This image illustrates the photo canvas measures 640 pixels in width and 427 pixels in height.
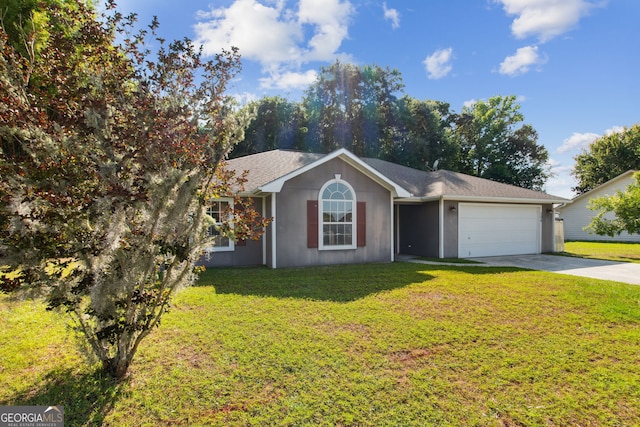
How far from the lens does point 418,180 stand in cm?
1592

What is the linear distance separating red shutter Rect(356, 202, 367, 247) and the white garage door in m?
4.76

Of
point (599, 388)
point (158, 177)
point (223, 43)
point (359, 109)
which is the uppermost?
point (359, 109)

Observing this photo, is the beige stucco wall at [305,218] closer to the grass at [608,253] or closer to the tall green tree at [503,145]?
the grass at [608,253]

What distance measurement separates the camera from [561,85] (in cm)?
1416

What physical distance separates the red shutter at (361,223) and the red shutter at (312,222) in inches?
64.7

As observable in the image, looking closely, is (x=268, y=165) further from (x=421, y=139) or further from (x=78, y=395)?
(x=421, y=139)

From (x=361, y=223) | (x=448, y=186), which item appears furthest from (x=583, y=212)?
(x=361, y=223)

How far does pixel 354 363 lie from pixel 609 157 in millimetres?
41466

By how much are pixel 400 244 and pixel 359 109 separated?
56.3ft

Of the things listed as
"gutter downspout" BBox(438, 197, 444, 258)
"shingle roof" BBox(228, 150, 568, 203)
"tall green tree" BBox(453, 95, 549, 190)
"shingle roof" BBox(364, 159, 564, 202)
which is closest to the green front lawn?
"gutter downspout" BBox(438, 197, 444, 258)

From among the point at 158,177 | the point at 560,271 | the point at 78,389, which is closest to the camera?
the point at 158,177

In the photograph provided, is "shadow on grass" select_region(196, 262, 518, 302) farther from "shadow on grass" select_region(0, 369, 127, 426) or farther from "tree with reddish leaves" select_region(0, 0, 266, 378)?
"tree with reddish leaves" select_region(0, 0, 266, 378)

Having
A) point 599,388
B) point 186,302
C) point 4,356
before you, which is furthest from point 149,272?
point 599,388

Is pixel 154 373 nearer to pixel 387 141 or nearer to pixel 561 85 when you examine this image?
pixel 561 85
